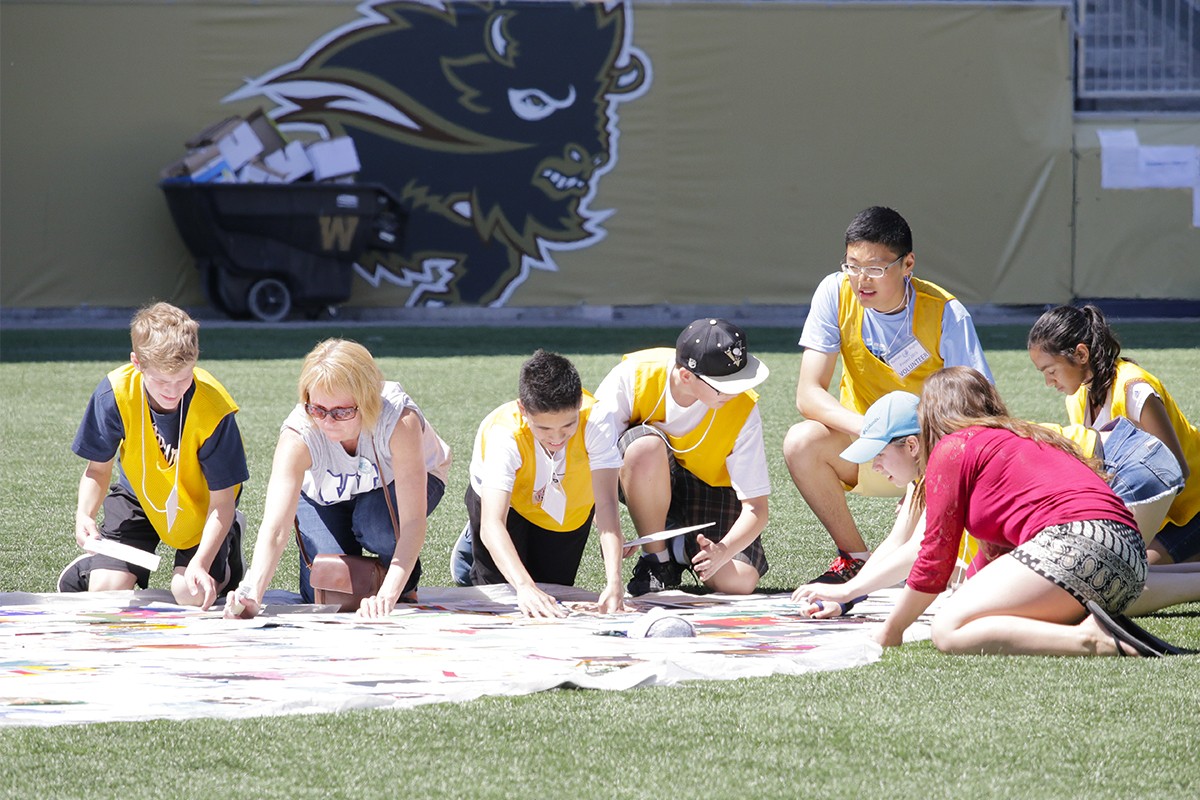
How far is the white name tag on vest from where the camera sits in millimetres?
5207

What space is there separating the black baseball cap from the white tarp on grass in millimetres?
675

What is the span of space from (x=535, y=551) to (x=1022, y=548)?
5.83ft

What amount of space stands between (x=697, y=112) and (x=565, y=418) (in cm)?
1313

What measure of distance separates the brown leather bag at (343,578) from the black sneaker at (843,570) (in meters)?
1.43

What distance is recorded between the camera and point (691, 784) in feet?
8.63

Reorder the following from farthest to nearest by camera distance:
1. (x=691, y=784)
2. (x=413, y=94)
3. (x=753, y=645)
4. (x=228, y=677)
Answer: (x=413, y=94) → (x=753, y=645) → (x=228, y=677) → (x=691, y=784)

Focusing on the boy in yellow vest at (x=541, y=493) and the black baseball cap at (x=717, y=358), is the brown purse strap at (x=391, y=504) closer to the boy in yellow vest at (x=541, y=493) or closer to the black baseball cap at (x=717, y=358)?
the boy in yellow vest at (x=541, y=493)

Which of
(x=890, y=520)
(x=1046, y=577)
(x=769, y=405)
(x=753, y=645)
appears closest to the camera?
(x=1046, y=577)

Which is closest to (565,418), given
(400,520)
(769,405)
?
(400,520)

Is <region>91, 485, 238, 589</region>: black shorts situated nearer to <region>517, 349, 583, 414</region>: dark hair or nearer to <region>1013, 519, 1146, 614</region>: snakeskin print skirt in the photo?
<region>517, 349, 583, 414</region>: dark hair

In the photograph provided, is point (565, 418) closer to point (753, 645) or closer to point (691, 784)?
point (753, 645)

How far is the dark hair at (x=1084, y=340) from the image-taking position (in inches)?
175

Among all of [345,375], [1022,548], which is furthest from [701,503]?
[1022,548]

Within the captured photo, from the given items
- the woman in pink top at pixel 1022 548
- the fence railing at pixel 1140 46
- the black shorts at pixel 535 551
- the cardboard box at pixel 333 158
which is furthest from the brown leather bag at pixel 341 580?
the fence railing at pixel 1140 46
